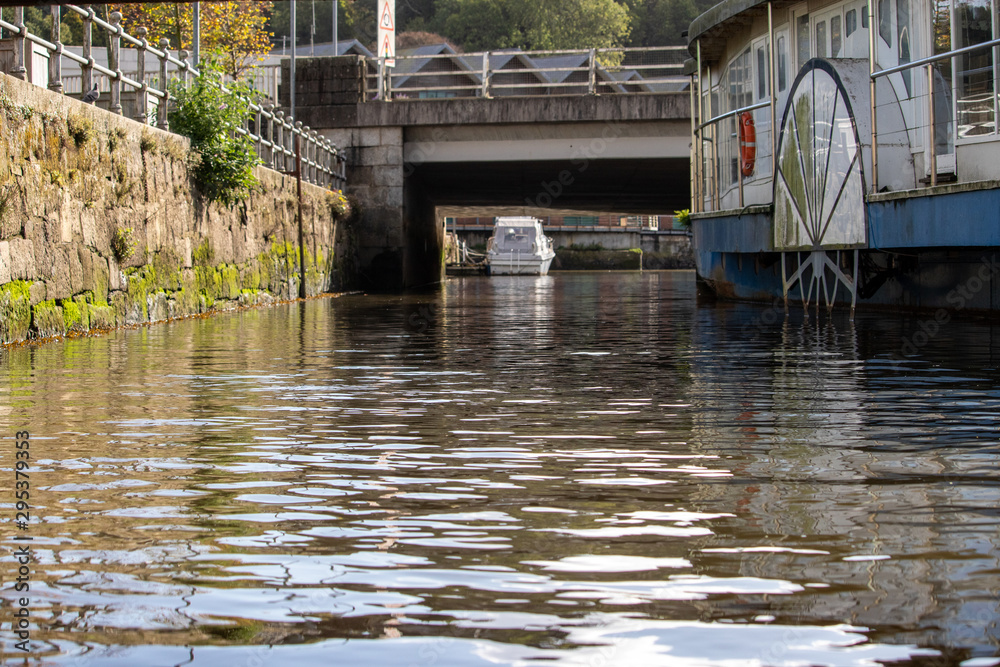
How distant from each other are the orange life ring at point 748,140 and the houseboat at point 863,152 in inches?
1.0

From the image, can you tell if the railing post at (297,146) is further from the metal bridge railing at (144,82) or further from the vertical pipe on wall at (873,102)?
the vertical pipe on wall at (873,102)

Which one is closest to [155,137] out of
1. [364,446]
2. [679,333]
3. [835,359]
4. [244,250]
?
[244,250]

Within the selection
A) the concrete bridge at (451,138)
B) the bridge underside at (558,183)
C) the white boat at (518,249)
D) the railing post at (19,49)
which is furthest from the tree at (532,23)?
the railing post at (19,49)

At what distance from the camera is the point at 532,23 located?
3332 inches

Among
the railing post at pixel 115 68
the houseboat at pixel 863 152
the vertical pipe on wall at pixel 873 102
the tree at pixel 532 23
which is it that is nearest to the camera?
the houseboat at pixel 863 152

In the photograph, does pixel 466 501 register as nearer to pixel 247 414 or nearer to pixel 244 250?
pixel 247 414

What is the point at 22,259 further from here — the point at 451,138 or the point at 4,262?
the point at 451,138

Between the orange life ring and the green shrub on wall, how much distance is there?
6.56m

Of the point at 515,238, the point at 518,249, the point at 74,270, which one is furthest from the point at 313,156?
the point at 515,238

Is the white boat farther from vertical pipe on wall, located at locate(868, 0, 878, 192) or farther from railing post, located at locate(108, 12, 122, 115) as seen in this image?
vertical pipe on wall, located at locate(868, 0, 878, 192)

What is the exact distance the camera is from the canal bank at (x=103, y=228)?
9.08 meters

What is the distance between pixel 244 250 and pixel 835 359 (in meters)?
10.5

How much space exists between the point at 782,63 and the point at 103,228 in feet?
28.5

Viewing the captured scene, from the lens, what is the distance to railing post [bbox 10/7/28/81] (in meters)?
9.19
